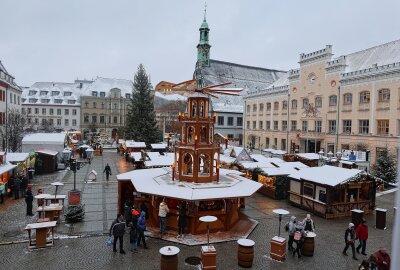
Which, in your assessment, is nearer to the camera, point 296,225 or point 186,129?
point 296,225

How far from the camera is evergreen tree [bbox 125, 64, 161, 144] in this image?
189 ft

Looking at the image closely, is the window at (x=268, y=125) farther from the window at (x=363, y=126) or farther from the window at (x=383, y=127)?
the window at (x=383, y=127)

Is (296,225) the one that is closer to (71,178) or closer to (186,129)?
(186,129)

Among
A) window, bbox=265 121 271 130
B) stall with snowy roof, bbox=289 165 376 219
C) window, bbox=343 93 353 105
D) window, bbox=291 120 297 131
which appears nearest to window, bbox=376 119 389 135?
window, bbox=343 93 353 105

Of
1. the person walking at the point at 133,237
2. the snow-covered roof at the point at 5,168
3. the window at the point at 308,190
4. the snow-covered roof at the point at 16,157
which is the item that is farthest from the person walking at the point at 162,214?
the snow-covered roof at the point at 16,157

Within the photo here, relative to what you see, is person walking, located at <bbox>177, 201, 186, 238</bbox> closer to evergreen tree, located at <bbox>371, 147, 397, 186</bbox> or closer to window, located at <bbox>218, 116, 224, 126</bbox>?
evergreen tree, located at <bbox>371, 147, 397, 186</bbox>

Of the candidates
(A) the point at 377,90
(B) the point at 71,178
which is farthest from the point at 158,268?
(A) the point at 377,90

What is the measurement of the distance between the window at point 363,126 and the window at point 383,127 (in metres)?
1.75

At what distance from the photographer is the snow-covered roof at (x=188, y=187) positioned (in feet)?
53.0

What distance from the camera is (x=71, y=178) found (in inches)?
1241

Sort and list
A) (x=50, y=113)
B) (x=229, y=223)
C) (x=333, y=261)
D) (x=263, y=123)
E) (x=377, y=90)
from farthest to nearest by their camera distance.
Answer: (x=50, y=113) → (x=263, y=123) → (x=377, y=90) → (x=229, y=223) → (x=333, y=261)

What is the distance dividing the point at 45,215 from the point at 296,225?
42.9 feet

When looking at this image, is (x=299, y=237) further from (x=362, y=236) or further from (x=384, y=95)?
(x=384, y=95)

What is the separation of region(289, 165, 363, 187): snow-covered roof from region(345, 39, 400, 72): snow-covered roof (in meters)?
25.4
